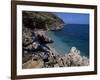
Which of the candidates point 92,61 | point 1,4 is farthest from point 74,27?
point 1,4

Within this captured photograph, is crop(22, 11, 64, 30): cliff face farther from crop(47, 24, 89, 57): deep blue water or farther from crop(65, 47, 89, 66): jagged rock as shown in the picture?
crop(65, 47, 89, 66): jagged rock

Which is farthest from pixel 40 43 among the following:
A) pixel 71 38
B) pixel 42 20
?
pixel 71 38

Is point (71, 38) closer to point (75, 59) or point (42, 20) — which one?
point (75, 59)

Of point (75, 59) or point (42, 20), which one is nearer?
point (42, 20)

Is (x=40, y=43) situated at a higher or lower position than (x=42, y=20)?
lower

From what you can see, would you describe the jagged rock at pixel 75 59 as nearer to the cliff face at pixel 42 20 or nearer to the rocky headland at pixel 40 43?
the rocky headland at pixel 40 43

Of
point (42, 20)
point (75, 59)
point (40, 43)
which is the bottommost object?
point (75, 59)
